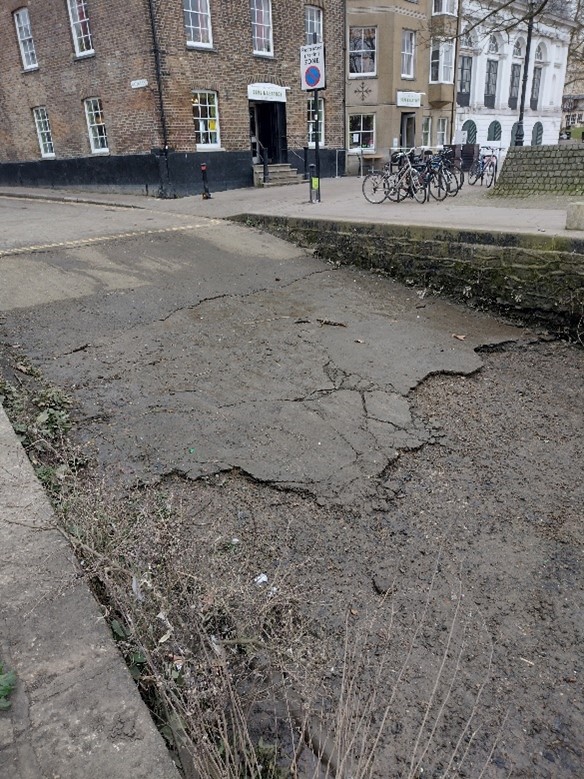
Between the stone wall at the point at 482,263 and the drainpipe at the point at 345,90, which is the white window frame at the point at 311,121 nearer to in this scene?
the drainpipe at the point at 345,90

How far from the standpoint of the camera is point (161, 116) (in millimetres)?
15008

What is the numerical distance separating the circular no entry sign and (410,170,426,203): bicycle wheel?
8.81 ft

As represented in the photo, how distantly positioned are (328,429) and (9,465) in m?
2.40

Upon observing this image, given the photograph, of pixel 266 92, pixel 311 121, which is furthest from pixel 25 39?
pixel 311 121

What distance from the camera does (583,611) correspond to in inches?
128

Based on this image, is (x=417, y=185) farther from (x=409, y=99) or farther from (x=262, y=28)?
(x=409, y=99)

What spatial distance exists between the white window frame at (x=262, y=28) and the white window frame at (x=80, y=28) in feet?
15.4

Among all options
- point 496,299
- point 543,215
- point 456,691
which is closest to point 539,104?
point 543,215

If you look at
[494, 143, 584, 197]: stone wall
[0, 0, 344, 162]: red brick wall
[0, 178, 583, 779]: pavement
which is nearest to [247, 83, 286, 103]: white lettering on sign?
[0, 0, 344, 162]: red brick wall

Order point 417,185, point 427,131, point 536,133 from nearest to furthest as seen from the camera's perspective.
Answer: point 417,185
point 427,131
point 536,133

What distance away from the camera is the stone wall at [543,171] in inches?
499

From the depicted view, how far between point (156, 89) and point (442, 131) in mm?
19131

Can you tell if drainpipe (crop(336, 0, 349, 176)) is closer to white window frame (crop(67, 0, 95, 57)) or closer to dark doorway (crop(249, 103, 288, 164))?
dark doorway (crop(249, 103, 288, 164))

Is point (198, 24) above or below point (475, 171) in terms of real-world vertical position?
above
